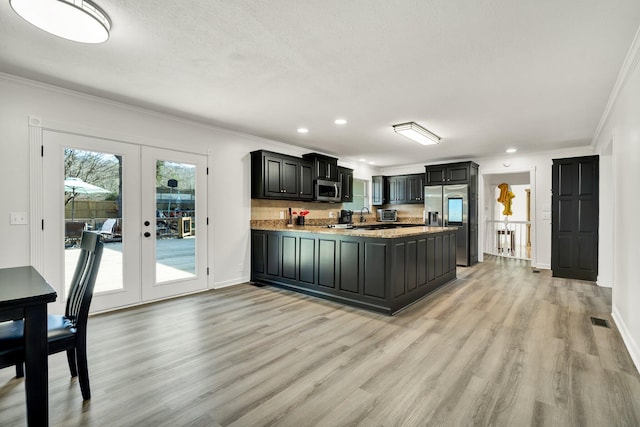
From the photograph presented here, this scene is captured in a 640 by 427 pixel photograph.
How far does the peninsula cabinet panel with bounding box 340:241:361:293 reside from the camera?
381 cm

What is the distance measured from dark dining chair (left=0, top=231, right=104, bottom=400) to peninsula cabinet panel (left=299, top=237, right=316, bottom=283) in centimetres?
266

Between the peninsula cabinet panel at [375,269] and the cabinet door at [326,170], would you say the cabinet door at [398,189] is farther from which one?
the peninsula cabinet panel at [375,269]

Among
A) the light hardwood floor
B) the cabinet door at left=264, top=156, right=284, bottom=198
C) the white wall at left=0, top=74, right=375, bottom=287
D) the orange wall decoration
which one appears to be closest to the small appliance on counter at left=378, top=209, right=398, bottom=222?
the orange wall decoration

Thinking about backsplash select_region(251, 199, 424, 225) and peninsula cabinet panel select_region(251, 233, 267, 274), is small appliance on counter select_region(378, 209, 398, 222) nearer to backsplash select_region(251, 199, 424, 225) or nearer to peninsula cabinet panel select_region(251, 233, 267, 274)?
backsplash select_region(251, 199, 424, 225)

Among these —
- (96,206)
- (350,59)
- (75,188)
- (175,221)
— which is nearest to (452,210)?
(350,59)

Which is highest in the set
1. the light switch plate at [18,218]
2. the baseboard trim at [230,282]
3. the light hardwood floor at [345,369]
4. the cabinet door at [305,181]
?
the cabinet door at [305,181]

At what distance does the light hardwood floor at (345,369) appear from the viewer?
5.89ft

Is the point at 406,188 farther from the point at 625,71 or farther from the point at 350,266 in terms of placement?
the point at 625,71

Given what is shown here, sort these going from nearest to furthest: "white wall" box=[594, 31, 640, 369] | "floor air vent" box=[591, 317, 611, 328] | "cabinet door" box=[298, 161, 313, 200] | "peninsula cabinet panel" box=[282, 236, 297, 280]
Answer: "white wall" box=[594, 31, 640, 369] → "floor air vent" box=[591, 317, 611, 328] → "peninsula cabinet panel" box=[282, 236, 297, 280] → "cabinet door" box=[298, 161, 313, 200]

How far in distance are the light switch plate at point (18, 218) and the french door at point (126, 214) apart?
0.16 metres

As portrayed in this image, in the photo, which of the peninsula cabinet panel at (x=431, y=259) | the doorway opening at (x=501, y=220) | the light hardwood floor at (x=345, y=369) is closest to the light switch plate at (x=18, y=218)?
the light hardwood floor at (x=345, y=369)

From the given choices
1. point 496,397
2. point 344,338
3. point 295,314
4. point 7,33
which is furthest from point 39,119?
point 496,397

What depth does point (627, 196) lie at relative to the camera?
2754 millimetres

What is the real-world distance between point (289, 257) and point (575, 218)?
16.4ft
